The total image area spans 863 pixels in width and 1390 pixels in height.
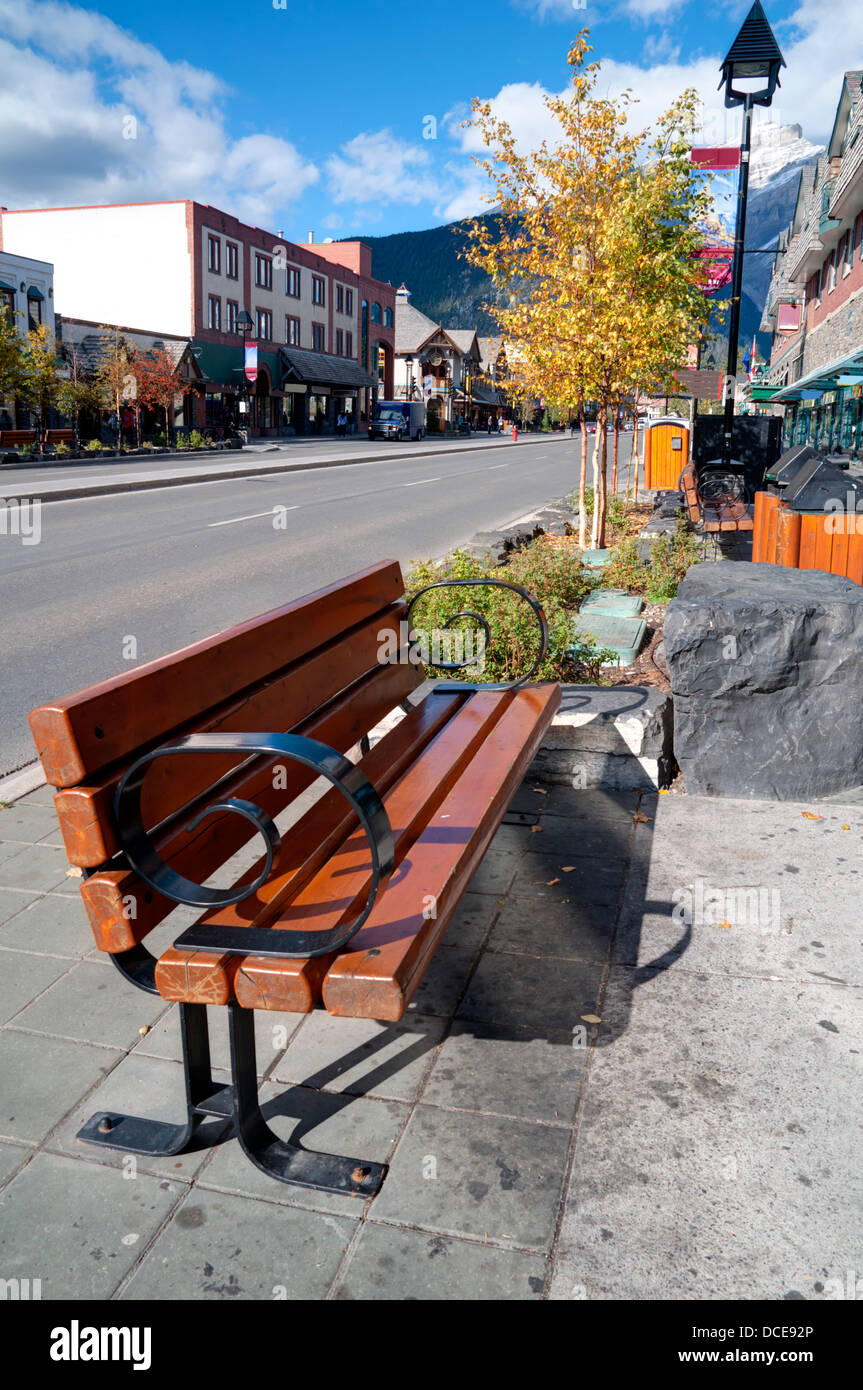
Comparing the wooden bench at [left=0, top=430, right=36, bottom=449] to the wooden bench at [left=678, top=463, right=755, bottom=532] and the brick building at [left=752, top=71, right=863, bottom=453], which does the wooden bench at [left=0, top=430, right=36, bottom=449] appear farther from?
the wooden bench at [left=678, top=463, right=755, bottom=532]

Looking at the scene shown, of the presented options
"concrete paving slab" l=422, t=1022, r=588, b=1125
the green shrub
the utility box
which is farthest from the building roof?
"concrete paving slab" l=422, t=1022, r=588, b=1125

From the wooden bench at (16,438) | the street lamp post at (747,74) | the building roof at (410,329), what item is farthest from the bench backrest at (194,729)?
the building roof at (410,329)

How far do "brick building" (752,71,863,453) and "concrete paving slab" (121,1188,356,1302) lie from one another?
18.6 m

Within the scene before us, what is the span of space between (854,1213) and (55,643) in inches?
269

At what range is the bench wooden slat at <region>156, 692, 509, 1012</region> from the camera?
2.23 metres

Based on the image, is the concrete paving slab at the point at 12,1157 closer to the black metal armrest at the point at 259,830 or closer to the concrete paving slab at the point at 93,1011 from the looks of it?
the concrete paving slab at the point at 93,1011

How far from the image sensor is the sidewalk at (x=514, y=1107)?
2174 mm

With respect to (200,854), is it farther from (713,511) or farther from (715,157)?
(715,157)

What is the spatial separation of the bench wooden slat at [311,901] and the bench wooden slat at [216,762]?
0.27 metres

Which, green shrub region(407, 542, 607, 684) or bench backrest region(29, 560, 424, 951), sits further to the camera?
green shrub region(407, 542, 607, 684)

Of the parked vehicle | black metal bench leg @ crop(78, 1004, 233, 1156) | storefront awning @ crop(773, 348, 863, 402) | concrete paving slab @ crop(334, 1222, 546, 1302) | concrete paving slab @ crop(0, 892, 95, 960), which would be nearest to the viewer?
concrete paving slab @ crop(334, 1222, 546, 1302)

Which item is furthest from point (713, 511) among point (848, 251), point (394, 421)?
point (394, 421)

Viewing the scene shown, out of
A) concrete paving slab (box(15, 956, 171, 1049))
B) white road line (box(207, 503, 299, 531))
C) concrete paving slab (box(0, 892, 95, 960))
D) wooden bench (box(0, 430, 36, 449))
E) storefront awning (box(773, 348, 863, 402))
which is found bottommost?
concrete paving slab (box(15, 956, 171, 1049))
